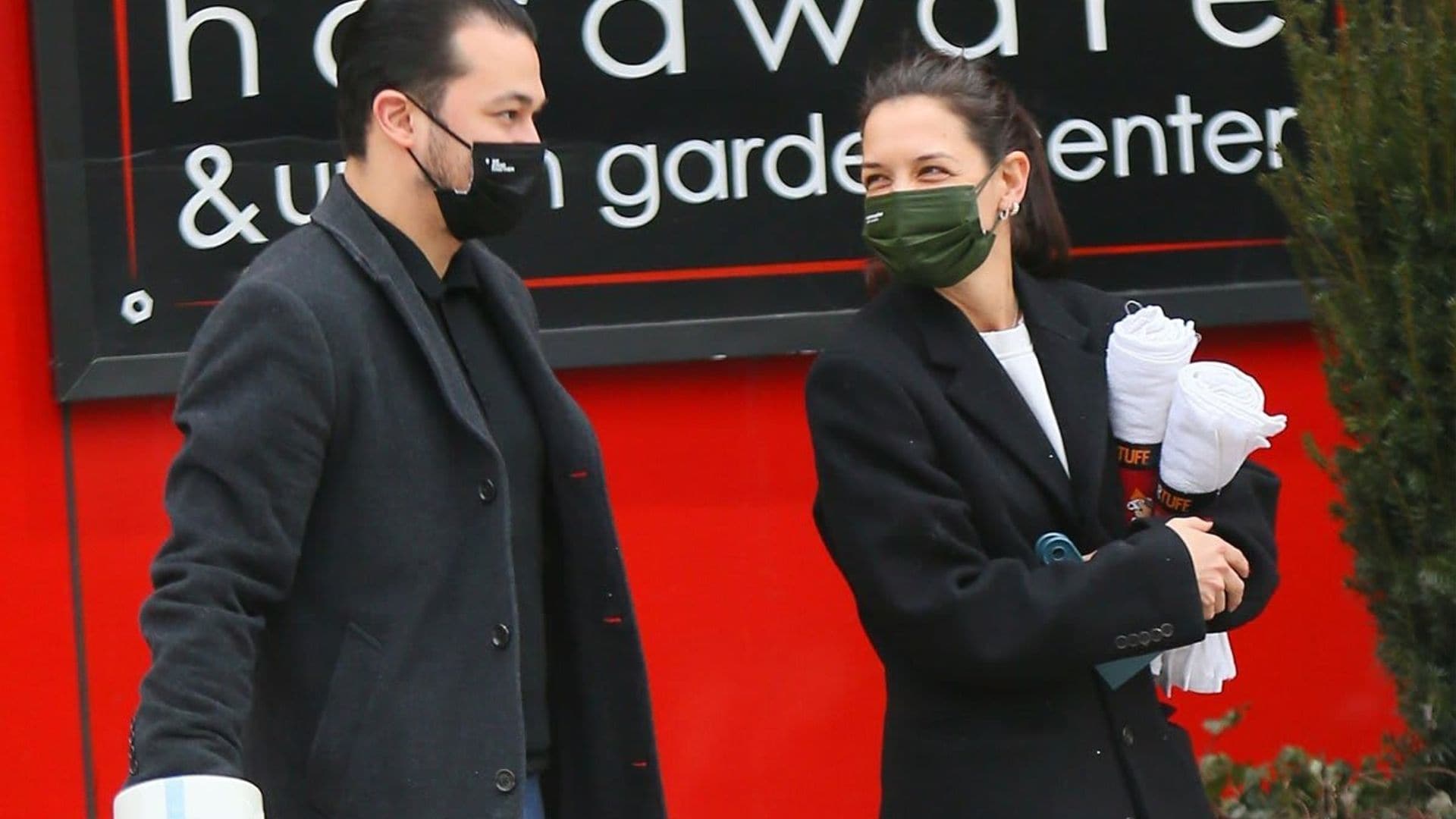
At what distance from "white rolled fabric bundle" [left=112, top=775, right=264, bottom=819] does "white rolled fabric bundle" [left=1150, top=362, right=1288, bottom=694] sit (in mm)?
1365

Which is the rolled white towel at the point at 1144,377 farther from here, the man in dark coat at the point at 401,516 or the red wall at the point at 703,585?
the red wall at the point at 703,585

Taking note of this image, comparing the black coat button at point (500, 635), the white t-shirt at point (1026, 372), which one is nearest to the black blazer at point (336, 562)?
the black coat button at point (500, 635)

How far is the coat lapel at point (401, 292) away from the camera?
246 centimetres

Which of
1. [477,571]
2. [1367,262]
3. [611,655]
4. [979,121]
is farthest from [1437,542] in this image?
[477,571]

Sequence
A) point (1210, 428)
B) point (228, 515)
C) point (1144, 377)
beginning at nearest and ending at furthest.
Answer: point (228, 515), point (1210, 428), point (1144, 377)

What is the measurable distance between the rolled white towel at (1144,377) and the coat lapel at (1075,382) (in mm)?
25

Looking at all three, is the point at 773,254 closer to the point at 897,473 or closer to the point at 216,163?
the point at 216,163

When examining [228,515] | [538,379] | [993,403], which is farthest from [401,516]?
[993,403]

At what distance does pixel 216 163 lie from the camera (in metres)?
4.07

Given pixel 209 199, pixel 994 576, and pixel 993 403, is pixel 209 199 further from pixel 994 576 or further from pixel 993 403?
pixel 994 576

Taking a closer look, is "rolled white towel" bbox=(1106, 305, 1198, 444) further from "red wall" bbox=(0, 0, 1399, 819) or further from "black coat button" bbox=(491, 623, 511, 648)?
"red wall" bbox=(0, 0, 1399, 819)

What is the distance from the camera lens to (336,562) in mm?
2385

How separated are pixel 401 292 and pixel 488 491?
0.89 ft

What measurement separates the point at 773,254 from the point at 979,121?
4.54 ft
